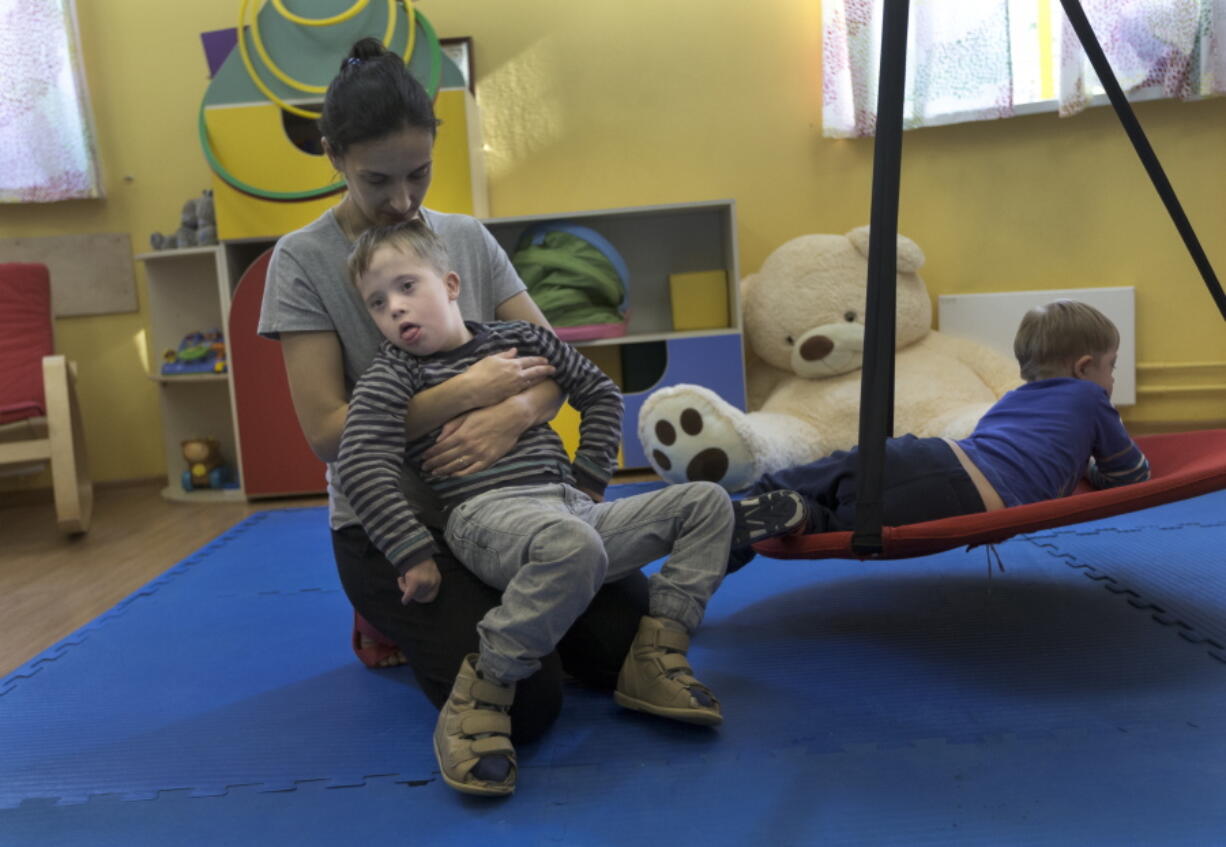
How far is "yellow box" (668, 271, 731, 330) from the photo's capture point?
293cm

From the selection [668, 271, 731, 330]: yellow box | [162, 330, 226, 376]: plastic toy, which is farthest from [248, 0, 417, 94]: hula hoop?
[668, 271, 731, 330]: yellow box

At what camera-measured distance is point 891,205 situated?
1.13 meters

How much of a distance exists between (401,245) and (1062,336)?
1044mm

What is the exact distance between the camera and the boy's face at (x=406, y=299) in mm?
1175

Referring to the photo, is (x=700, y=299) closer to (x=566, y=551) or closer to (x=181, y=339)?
(x=181, y=339)

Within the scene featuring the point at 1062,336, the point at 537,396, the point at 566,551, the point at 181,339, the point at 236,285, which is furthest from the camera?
the point at 181,339

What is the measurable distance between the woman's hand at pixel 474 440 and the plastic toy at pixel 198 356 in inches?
79.0

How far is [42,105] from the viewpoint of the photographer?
3016 millimetres

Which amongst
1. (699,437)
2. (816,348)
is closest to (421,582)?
(699,437)

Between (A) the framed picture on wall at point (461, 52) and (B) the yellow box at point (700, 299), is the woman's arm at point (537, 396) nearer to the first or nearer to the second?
(B) the yellow box at point (700, 299)

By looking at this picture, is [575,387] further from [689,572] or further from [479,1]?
[479,1]

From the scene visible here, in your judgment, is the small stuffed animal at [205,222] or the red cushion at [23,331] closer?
the red cushion at [23,331]

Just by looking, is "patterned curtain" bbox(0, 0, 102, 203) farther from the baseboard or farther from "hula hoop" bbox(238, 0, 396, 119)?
the baseboard

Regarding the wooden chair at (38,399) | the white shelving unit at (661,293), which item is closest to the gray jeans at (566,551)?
the white shelving unit at (661,293)
